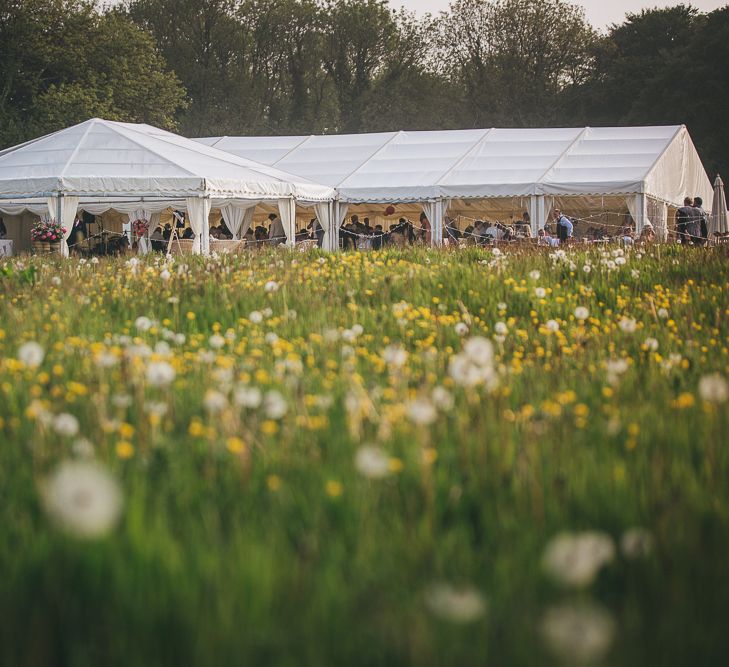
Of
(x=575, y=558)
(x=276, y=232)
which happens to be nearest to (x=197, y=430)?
(x=575, y=558)

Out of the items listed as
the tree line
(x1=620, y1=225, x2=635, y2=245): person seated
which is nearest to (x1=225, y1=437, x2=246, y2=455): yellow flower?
(x1=620, y1=225, x2=635, y2=245): person seated

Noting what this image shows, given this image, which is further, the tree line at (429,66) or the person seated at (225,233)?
the tree line at (429,66)

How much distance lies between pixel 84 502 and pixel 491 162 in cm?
2266

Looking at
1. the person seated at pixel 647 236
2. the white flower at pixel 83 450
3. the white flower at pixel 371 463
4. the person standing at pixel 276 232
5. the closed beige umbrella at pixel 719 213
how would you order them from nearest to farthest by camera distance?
the white flower at pixel 371 463 → the white flower at pixel 83 450 → the person seated at pixel 647 236 → the closed beige umbrella at pixel 719 213 → the person standing at pixel 276 232

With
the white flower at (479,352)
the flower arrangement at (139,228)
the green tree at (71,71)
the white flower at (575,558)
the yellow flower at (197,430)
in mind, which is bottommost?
the white flower at (575,558)

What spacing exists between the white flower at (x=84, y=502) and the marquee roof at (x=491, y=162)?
2073 cm

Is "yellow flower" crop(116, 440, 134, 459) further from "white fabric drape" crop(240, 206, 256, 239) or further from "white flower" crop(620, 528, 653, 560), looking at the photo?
"white fabric drape" crop(240, 206, 256, 239)

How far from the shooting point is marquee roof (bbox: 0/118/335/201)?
62.1ft

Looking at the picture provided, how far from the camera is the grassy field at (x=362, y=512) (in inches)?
69.4

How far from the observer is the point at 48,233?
1750 centimetres

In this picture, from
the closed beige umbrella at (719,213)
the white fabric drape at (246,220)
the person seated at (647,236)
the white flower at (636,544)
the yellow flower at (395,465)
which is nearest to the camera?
the white flower at (636,544)

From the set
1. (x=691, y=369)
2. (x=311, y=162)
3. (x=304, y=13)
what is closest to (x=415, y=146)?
(x=311, y=162)

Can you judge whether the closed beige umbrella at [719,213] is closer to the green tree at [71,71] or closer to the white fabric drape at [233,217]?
the white fabric drape at [233,217]

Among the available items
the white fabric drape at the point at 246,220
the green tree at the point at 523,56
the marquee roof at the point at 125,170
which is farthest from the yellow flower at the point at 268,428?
the green tree at the point at 523,56
